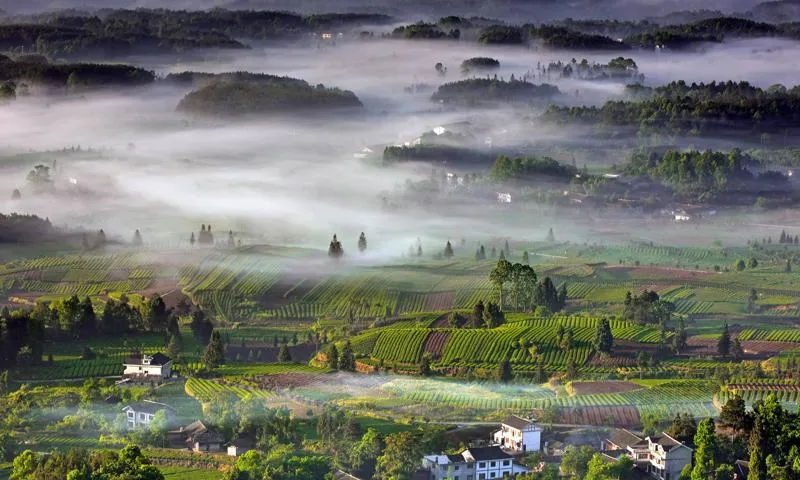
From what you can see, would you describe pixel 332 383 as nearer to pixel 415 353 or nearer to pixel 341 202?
pixel 415 353

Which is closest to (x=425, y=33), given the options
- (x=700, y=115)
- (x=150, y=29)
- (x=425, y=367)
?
(x=150, y=29)

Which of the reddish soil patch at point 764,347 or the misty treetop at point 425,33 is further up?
the misty treetop at point 425,33

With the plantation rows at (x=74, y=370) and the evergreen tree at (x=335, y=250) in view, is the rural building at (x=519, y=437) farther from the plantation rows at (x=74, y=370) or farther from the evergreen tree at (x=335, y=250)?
the evergreen tree at (x=335, y=250)

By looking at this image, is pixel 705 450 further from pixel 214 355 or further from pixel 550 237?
pixel 550 237

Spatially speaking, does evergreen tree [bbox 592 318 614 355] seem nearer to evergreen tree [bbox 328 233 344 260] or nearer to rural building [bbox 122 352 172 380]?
rural building [bbox 122 352 172 380]

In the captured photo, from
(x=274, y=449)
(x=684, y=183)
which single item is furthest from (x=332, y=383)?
(x=684, y=183)

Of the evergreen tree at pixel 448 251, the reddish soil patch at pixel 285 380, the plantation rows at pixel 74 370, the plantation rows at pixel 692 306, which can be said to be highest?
the evergreen tree at pixel 448 251

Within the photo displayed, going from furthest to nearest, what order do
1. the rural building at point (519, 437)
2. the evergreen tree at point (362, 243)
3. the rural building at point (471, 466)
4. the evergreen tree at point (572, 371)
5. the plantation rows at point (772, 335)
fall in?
the evergreen tree at point (362, 243)
the plantation rows at point (772, 335)
the evergreen tree at point (572, 371)
the rural building at point (519, 437)
the rural building at point (471, 466)

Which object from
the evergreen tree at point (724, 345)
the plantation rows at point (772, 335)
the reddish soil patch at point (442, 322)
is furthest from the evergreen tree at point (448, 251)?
the evergreen tree at point (724, 345)
